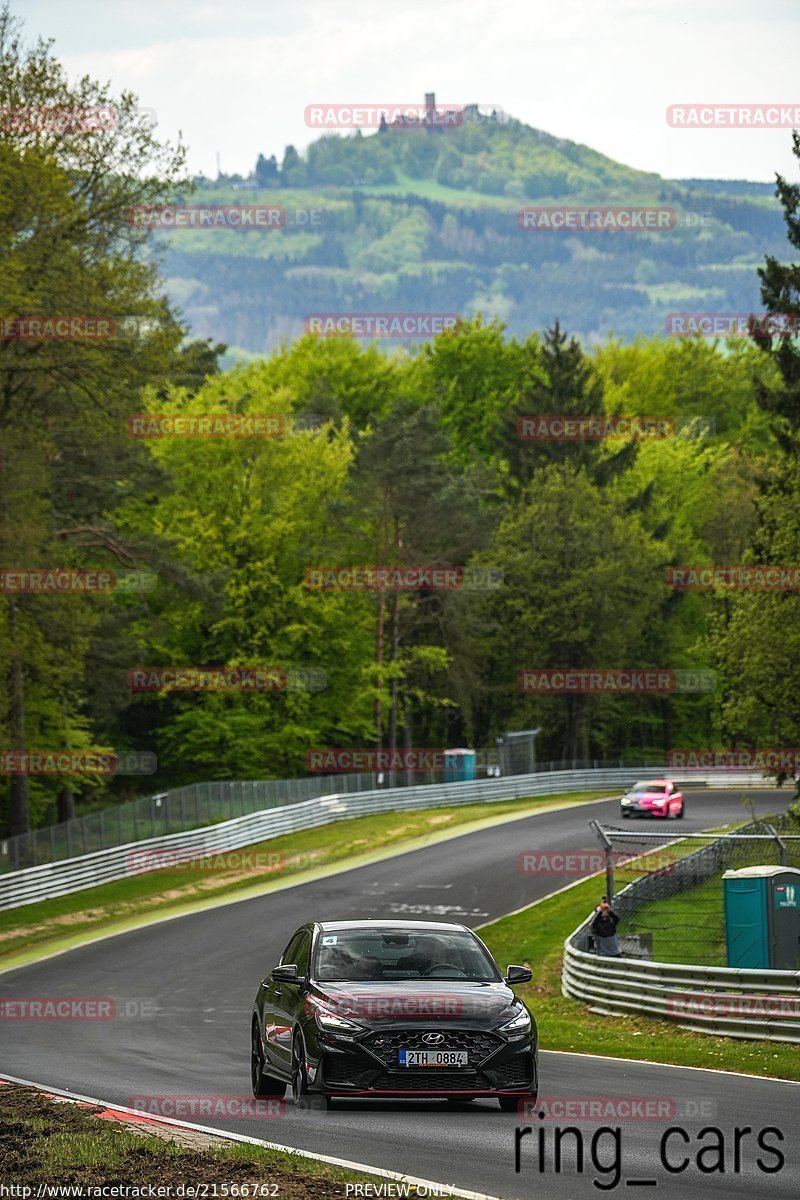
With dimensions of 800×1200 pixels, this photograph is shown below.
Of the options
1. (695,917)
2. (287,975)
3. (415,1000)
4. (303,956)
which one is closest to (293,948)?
(303,956)

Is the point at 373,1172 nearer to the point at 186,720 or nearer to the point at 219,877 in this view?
the point at 219,877

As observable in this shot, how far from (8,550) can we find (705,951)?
62.3ft

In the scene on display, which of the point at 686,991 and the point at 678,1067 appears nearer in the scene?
the point at 678,1067

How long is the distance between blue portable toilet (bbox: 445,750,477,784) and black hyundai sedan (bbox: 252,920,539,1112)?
51.1m

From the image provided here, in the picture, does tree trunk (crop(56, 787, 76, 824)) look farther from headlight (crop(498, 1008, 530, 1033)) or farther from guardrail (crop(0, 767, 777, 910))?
headlight (crop(498, 1008, 530, 1033))

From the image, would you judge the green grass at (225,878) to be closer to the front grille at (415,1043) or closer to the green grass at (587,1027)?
the green grass at (587,1027)

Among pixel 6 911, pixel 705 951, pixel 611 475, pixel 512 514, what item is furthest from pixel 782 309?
pixel 611 475

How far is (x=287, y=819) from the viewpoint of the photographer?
53438 mm

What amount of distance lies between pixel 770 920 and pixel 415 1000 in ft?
34.4

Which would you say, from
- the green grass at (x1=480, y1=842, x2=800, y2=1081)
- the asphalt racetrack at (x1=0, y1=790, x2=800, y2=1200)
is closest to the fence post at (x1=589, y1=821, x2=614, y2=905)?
the green grass at (x1=480, y1=842, x2=800, y2=1081)

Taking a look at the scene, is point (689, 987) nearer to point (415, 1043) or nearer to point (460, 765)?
point (415, 1043)

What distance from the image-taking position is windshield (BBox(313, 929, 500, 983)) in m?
13.2

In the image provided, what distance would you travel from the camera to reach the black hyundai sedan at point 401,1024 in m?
12.1

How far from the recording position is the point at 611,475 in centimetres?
8375
